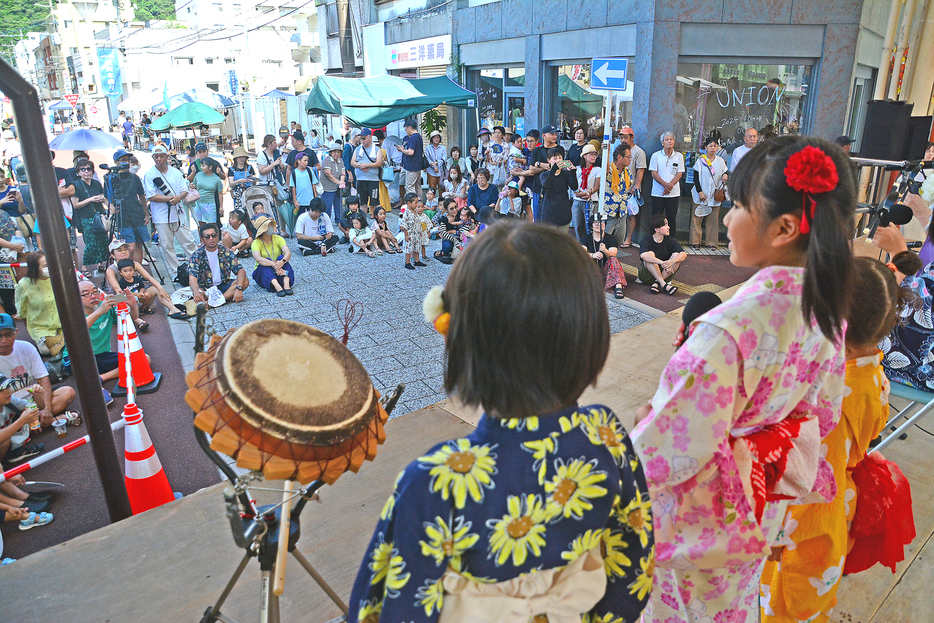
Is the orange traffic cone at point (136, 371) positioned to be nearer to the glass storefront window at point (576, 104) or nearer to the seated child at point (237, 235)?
the seated child at point (237, 235)

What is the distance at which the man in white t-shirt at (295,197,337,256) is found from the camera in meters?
9.26

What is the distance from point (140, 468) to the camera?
326 cm

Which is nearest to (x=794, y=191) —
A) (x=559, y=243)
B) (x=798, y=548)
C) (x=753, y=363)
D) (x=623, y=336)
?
(x=753, y=363)

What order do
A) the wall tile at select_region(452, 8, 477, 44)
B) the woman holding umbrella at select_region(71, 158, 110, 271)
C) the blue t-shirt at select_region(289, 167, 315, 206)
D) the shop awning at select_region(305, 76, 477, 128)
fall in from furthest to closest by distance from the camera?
the wall tile at select_region(452, 8, 477, 44) → the shop awning at select_region(305, 76, 477, 128) → the blue t-shirt at select_region(289, 167, 315, 206) → the woman holding umbrella at select_region(71, 158, 110, 271)

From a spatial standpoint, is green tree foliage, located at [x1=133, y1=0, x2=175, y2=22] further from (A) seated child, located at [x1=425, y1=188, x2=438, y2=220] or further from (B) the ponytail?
(B) the ponytail

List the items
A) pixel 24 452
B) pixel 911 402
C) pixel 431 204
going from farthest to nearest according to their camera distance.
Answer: pixel 431 204 < pixel 24 452 < pixel 911 402

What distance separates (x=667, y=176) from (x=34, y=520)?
8.09m

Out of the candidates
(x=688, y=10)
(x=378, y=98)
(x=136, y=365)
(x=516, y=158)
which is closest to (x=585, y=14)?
(x=688, y=10)

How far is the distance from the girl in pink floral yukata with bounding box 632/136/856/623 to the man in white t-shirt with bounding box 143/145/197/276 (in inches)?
322

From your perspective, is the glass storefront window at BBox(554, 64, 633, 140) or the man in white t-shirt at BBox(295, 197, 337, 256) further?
the glass storefront window at BBox(554, 64, 633, 140)

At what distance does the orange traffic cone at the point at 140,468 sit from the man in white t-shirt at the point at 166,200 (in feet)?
18.7

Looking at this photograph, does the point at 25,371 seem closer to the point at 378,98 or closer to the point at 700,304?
the point at 700,304

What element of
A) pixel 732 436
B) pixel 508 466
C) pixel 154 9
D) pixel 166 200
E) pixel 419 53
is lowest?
pixel 166 200

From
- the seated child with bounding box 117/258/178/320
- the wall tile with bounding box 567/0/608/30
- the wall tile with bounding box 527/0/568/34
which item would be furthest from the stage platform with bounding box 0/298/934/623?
the wall tile with bounding box 527/0/568/34
